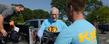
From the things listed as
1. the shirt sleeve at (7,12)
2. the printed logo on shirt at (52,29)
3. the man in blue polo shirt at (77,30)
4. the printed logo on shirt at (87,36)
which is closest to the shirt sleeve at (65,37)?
the man in blue polo shirt at (77,30)

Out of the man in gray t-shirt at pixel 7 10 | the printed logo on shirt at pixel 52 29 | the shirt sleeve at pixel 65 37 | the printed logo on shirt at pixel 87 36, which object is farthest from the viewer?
the printed logo on shirt at pixel 52 29

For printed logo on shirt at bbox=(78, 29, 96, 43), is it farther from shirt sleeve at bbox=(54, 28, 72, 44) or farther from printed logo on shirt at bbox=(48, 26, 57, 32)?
printed logo on shirt at bbox=(48, 26, 57, 32)

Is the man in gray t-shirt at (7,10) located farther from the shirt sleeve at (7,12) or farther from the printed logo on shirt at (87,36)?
the printed logo on shirt at (87,36)

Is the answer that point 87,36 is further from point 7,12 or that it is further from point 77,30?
point 7,12

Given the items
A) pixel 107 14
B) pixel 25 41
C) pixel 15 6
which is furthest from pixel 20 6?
pixel 107 14

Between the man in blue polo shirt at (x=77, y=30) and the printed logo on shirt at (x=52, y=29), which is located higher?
the man in blue polo shirt at (x=77, y=30)

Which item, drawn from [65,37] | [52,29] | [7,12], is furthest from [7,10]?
[65,37]

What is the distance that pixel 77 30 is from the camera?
3.92 metres

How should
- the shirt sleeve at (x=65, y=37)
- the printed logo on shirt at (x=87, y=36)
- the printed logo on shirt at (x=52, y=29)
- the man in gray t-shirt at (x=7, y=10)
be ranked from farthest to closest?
1. the printed logo on shirt at (x=52, y=29)
2. the man in gray t-shirt at (x=7, y=10)
3. the printed logo on shirt at (x=87, y=36)
4. the shirt sleeve at (x=65, y=37)

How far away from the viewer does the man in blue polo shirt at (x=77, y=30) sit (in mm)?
3866

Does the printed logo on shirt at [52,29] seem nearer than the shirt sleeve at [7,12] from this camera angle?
No

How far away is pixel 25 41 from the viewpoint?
36.1 ft

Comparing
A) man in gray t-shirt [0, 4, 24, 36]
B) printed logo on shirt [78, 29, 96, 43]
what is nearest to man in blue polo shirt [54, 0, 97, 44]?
printed logo on shirt [78, 29, 96, 43]

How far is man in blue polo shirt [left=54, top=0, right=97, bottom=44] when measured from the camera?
387cm
